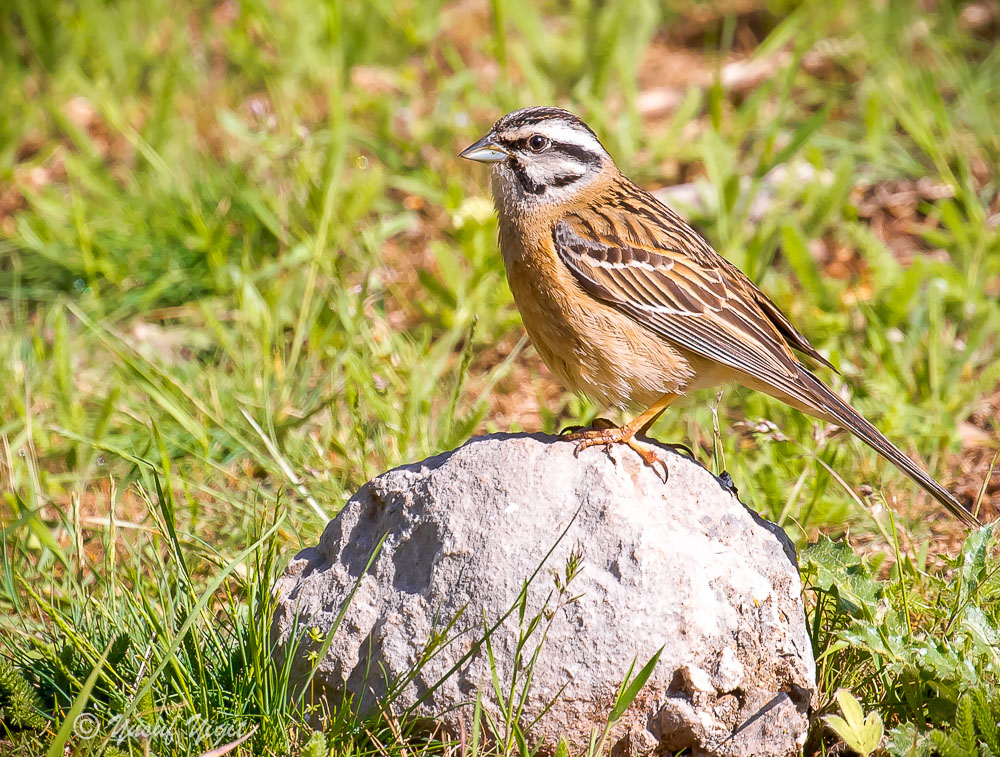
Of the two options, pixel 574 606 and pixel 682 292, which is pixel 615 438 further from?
pixel 682 292

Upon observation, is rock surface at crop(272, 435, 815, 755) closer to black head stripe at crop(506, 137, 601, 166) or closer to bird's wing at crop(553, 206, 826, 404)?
bird's wing at crop(553, 206, 826, 404)

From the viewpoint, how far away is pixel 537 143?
17.4 ft

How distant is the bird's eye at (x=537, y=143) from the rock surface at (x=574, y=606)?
1.83 metres

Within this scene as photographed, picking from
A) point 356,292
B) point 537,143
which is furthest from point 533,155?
point 356,292

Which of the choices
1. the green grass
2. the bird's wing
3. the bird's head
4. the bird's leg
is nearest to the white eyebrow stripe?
the bird's head

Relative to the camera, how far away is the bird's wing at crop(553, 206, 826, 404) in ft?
15.8

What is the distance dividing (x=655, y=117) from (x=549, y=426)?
3.97 m

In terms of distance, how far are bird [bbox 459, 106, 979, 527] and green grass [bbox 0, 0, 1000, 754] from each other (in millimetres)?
292

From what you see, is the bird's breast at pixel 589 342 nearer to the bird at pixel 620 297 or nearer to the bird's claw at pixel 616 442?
the bird at pixel 620 297

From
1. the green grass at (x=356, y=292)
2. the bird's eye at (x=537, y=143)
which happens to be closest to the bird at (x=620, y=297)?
the bird's eye at (x=537, y=143)

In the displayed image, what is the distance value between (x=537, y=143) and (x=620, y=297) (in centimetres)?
93

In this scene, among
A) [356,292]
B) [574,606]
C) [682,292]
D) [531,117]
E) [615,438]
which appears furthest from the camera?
[356,292]

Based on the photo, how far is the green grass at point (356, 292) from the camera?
13.2 feet

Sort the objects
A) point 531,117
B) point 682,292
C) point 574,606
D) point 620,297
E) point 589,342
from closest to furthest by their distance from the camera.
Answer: point 574,606 < point 589,342 < point 620,297 < point 682,292 < point 531,117
